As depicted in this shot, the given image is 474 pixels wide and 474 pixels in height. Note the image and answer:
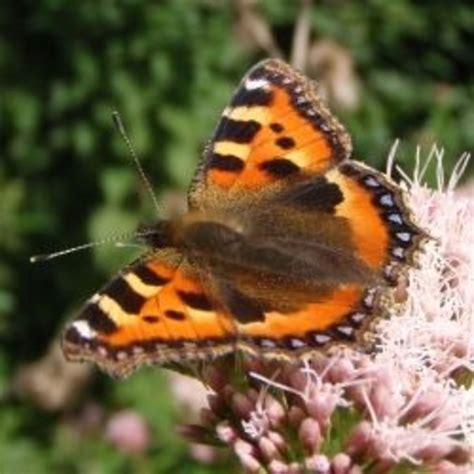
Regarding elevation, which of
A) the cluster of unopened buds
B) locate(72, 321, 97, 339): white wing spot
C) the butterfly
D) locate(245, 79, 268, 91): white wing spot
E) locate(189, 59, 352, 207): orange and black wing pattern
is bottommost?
the cluster of unopened buds

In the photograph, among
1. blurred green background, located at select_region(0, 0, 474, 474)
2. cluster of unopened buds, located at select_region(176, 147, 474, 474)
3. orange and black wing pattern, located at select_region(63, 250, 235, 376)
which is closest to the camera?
orange and black wing pattern, located at select_region(63, 250, 235, 376)

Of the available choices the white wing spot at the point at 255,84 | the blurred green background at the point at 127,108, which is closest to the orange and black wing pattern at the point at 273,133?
the white wing spot at the point at 255,84

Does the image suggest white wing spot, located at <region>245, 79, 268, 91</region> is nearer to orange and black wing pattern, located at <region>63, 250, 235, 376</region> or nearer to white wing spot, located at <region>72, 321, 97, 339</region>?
orange and black wing pattern, located at <region>63, 250, 235, 376</region>

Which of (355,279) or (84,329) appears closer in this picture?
(84,329)

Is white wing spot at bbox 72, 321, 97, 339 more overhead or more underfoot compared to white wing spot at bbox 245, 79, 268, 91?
more underfoot

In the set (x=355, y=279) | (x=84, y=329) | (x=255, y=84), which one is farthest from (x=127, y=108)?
(x=84, y=329)

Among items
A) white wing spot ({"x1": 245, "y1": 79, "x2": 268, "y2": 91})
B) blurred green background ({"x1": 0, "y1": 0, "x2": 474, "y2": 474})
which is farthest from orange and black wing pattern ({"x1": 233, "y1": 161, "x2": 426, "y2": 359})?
blurred green background ({"x1": 0, "y1": 0, "x2": 474, "y2": 474})

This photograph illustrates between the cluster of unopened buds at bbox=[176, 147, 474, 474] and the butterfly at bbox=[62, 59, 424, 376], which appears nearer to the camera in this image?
the butterfly at bbox=[62, 59, 424, 376]

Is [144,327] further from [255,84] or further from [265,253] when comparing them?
[255,84]
